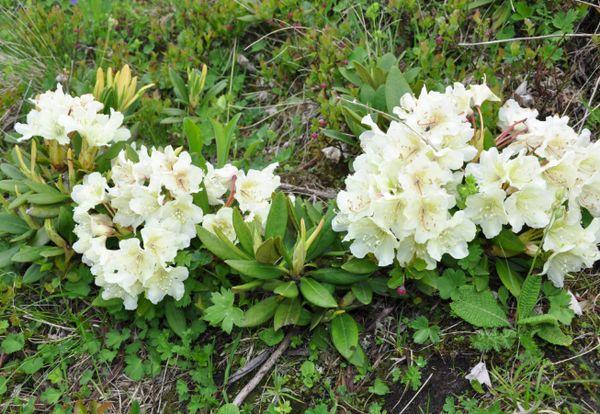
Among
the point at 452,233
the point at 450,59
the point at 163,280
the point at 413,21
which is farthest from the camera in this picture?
the point at 413,21

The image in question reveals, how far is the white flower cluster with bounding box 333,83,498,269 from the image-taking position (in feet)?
7.78

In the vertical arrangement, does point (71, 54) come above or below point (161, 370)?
above

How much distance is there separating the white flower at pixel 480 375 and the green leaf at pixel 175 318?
1.18m

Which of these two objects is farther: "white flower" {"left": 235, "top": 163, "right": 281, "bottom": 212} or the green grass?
"white flower" {"left": 235, "top": 163, "right": 281, "bottom": 212}

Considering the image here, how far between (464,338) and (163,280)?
123cm

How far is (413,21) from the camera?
3.63 m

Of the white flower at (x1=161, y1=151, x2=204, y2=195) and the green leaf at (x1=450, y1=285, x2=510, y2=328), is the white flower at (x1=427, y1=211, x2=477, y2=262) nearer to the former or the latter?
the green leaf at (x1=450, y1=285, x2=510, y2=328)

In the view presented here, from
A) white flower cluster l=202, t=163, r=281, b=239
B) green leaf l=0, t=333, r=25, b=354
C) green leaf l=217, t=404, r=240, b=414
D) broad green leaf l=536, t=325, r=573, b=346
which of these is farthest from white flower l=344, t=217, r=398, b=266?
green leaf l=0, t=333, r=25, b=354

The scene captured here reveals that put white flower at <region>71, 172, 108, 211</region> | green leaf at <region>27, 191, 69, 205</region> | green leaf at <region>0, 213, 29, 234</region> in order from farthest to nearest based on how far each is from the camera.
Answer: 1. green leaf at <region>0, 213, 29, 234</region>
2. green leaf at <region>27, 191, 69, 205</region>
3. white flower at <region>71, 172, 108, 211</region>

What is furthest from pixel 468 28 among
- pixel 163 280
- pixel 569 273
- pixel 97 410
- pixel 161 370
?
pixel 97 410

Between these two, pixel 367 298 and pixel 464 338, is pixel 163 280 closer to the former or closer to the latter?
pixel 367 298

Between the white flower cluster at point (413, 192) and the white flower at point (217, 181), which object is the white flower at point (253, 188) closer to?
the white flower at point (217, 181)

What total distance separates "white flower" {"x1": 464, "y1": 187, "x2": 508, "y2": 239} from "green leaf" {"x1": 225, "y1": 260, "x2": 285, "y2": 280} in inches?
30.9

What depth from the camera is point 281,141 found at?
370 cm
